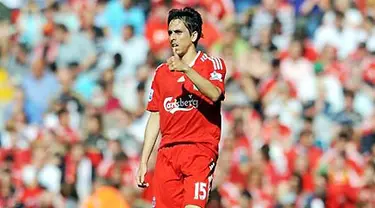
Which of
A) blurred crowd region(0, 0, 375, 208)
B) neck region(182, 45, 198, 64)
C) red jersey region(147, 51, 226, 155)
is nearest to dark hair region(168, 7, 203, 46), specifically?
neck region(182, 45, 198, 64)

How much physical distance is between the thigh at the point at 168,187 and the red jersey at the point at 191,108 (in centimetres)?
19

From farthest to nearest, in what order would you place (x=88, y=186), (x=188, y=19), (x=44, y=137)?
(x=44, y=137) → (x=88, y=186) → (x=188, y=19)

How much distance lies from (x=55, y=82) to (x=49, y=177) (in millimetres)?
2650

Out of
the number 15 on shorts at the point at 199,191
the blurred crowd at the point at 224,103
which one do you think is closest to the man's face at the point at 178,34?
the number 15 on shorts at the point at 199,191

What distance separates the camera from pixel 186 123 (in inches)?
350

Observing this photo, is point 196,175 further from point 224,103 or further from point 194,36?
point 224,103

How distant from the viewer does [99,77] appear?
16.4 meters

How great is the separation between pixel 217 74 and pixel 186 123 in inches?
17.7

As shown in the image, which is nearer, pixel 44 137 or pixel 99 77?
pixel 44 137

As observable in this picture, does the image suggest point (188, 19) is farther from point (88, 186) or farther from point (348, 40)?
point (348, 40)

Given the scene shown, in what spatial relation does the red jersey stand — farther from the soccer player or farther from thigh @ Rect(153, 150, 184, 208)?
thigh @ Rect(153, 150, 184, 208)

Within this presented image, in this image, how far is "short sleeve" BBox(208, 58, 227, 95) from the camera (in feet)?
28.5

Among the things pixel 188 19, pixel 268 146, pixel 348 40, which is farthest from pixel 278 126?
pixel 188 19

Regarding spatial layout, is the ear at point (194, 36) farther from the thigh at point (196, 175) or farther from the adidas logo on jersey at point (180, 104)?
the thigh at point (196, 175)
